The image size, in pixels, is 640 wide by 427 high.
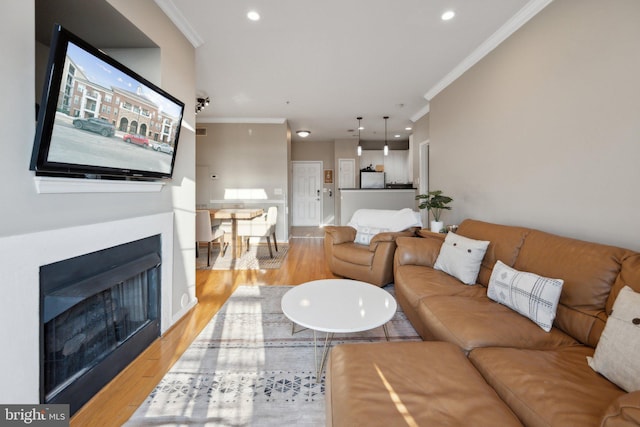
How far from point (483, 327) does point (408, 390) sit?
69cm

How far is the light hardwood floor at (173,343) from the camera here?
1375mm

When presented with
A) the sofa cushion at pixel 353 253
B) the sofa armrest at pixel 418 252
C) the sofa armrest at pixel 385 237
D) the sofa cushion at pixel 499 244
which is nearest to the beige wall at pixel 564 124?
the sofa cushion at pixel 499 244

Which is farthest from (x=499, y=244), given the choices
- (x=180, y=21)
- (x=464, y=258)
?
(x=180, y=21)

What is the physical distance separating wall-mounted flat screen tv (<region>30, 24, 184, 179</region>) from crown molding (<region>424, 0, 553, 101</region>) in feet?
9.79

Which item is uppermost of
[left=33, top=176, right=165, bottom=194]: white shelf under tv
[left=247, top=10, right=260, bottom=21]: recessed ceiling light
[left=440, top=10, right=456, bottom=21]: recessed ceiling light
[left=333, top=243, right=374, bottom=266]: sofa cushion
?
[left=440, top=10, right=456, bottom=21]: recessed ceiling light

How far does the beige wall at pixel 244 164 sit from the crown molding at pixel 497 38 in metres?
3.33

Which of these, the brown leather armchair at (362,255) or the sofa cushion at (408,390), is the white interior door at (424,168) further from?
the sofa cushion at (408,390)

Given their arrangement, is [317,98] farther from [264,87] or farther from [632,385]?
[632,385]

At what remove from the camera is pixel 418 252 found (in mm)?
2584

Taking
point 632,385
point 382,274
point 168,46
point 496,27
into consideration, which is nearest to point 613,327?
point 632,385

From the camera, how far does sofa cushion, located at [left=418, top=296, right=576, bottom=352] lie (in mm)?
1333

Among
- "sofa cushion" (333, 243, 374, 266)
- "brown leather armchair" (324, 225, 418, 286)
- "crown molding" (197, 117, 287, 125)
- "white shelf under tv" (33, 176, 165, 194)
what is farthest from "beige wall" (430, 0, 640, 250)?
"crown molding" (197, 117, 287, 125)

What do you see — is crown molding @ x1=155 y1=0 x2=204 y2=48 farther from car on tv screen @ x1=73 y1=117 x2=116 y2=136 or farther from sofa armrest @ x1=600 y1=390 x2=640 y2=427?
sofa armrest @ x1=600 y1=390 x2=640 y2=427

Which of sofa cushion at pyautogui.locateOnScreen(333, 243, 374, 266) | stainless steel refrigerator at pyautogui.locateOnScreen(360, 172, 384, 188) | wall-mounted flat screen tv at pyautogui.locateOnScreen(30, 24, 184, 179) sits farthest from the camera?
stainless steel refrigerator at pyautogui.locateOnScreen(360, 172, 384, 188)
